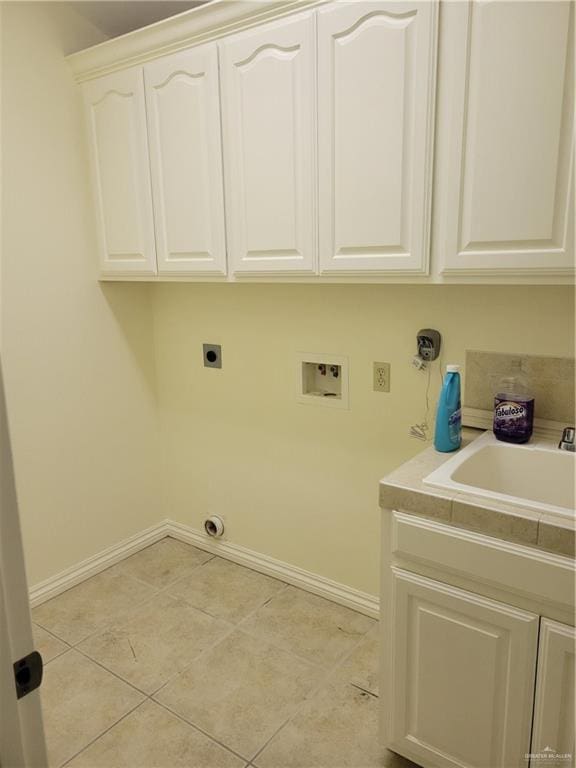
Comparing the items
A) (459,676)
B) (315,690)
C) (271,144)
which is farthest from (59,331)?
(459,676)

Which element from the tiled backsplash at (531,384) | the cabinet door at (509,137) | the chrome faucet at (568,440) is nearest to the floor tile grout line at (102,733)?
the tiled backsplash at (531,384)

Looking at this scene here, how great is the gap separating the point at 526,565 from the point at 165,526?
2.15 m

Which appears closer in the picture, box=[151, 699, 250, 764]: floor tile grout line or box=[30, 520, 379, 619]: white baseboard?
box=[151, 699, 250, 764]: floor tile grout line

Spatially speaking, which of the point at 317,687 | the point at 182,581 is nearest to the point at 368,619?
the point at 317,687

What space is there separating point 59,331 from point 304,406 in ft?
3.65

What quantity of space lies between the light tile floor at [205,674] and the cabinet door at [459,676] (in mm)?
249

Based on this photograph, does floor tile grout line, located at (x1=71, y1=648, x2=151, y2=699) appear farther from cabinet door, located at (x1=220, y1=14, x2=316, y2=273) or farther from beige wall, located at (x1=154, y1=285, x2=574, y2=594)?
cabinet door, located at (x1=220, y1=14, x2=316, y2=273)

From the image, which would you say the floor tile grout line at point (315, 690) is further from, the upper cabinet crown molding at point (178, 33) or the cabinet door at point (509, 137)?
the upper cabinet crown molding at point (178, 33)

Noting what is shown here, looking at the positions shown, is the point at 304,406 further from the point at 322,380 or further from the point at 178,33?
the point at 178,33

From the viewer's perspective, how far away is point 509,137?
134 cm

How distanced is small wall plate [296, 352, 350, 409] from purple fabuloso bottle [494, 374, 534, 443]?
2.07 feet

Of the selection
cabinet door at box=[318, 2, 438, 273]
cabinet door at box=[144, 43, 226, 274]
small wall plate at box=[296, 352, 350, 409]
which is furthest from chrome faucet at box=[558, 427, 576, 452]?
cabinet door at box=[144, 43, 226, 274]

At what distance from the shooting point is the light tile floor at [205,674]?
163cm

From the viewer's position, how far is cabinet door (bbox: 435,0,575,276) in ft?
4.16
